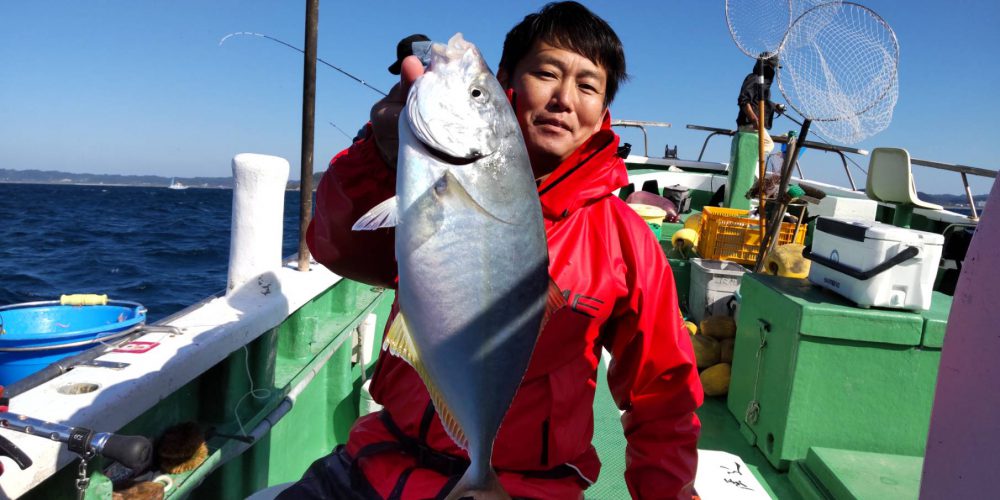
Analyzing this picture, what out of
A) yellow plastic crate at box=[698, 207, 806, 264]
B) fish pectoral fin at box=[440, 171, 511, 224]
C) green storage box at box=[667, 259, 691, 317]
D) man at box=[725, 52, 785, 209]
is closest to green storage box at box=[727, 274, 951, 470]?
fish pectoral fin at box=[440, 171, 511, 224]

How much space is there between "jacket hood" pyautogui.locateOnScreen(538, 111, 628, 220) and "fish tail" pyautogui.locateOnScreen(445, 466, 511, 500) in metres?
0.83

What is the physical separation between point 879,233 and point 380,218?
316 centimetres

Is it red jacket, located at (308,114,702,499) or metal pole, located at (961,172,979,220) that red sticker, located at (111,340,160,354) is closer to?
red jacket, located at (308,114,702,499)

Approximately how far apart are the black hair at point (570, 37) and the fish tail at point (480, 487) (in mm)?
1328

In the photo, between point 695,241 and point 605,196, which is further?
point 695,241

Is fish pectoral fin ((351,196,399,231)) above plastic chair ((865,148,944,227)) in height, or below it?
below

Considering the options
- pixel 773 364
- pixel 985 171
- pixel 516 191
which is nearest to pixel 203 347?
pixel 516 191

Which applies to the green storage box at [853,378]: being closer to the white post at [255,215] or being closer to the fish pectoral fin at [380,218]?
the fish pectoral fin at [380,218]

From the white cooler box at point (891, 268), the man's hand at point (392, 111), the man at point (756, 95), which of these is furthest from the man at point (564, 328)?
the man at point (756, 95)

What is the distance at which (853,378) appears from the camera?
11.3 feet

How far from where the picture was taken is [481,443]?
1521 millimetres

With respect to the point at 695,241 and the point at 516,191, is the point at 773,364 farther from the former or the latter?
the point at 695,241

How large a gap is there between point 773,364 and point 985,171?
15.9 ft

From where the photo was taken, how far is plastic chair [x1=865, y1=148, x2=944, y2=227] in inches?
269
